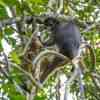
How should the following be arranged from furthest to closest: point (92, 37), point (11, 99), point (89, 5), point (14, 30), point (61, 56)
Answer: point (89, 5)
point (92, 37)
point (14, 30)
point (61, 56)
point (11, 99)

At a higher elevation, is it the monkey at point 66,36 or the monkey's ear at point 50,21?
the monkey's ear at point 50,21

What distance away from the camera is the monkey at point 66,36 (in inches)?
25.0

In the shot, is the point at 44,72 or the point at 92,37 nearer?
the point at 44,72

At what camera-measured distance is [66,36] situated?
0.64 m

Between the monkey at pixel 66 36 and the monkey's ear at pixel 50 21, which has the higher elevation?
the monkey's ear at pixel 50 21

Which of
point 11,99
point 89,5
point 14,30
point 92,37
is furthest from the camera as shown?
point 89,5

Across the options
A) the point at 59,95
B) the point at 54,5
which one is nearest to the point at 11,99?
the point at 59,95

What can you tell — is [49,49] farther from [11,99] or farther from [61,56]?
[11,99]

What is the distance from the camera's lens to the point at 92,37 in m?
1.05

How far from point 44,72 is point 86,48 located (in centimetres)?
11

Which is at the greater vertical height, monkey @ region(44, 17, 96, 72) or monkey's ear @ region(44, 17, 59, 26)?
monkey's ear @ region(44, 17, 59, 26)

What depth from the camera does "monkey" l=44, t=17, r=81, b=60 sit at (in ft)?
2.08

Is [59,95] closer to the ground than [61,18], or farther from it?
closer to the ground

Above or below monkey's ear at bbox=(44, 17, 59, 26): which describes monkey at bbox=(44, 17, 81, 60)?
below
